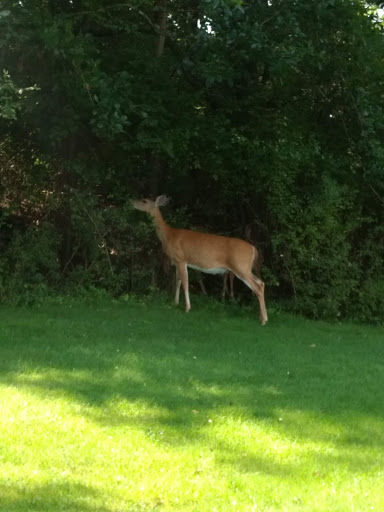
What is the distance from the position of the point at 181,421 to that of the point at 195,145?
8.72 m

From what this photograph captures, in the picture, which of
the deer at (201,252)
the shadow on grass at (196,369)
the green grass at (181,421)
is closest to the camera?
the green grass at (181,421)

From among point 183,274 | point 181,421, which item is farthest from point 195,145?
point 181,421

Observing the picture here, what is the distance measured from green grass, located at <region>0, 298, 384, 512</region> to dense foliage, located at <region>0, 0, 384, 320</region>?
3.51 meters

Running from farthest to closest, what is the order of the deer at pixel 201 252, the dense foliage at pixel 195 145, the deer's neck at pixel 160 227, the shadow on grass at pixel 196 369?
the deer's neck at pixel 160 227, the deer at pixel 201 252, the dense foliage at pixel 195 145, the shadow on grass at pixel 196 369

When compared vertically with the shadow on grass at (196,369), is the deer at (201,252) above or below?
above

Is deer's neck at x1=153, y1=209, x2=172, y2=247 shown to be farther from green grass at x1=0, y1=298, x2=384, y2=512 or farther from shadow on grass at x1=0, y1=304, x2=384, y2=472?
green grass at x1=0, y1=298, x2=384, y2=512

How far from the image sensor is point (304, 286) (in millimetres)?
15883

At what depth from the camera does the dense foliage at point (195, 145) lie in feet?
45.8

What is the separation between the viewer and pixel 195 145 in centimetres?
1545

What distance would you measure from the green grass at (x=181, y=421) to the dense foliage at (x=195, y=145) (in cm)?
351

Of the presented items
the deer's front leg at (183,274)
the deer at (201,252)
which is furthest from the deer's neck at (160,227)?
the deer's front leg at (183,274)

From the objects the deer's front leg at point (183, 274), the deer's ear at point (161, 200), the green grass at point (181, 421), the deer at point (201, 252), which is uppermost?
the deer's ear at point (161, 200)

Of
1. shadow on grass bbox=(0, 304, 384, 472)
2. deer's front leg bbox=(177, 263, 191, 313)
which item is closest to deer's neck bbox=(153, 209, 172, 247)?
deer's front leg bbox=(177, 263, 191, 313)

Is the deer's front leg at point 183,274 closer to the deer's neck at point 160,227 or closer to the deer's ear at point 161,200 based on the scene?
the deer's neck at point 160,227
